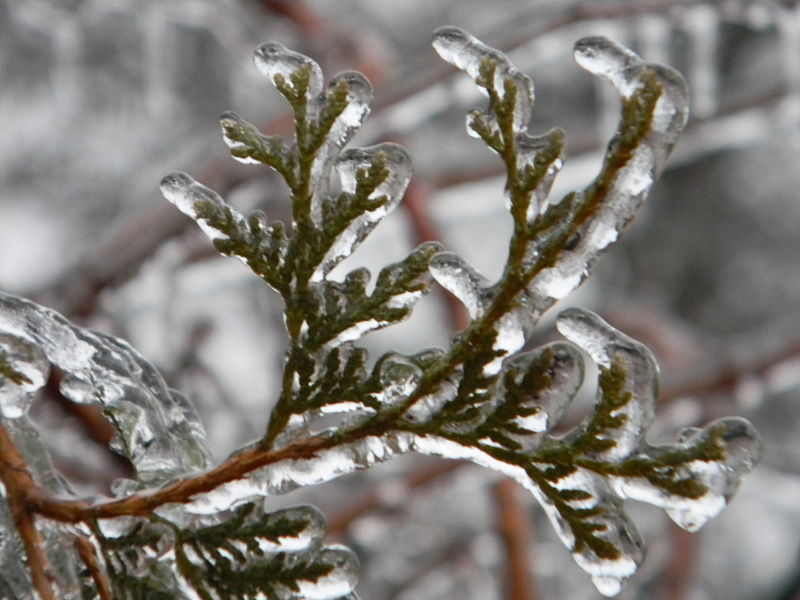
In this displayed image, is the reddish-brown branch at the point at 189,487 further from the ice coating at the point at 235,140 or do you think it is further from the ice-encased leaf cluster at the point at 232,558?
the ice coating at the point at 235,140

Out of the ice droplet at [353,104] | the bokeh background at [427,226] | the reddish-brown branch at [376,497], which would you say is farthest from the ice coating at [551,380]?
the reddish-brown branch at [376,497]

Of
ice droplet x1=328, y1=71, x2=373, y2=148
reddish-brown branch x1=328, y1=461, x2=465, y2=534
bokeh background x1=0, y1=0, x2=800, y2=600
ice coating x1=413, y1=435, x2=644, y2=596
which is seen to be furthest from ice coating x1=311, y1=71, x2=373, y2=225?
reddish-brown branch x1=328, y1=461, x2=465, y2=534

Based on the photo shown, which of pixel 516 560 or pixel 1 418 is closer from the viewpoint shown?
pixel 1 418

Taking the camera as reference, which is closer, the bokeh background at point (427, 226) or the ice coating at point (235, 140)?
the ice coating at point (235, 140)

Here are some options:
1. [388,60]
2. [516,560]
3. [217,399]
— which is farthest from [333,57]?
[516,560]

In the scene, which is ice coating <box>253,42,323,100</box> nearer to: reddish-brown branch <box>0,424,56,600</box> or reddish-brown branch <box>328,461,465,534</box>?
reddish-brown branch <box>0,424,56,600</box>

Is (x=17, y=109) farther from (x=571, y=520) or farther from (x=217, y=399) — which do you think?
(x=571, y=520)
